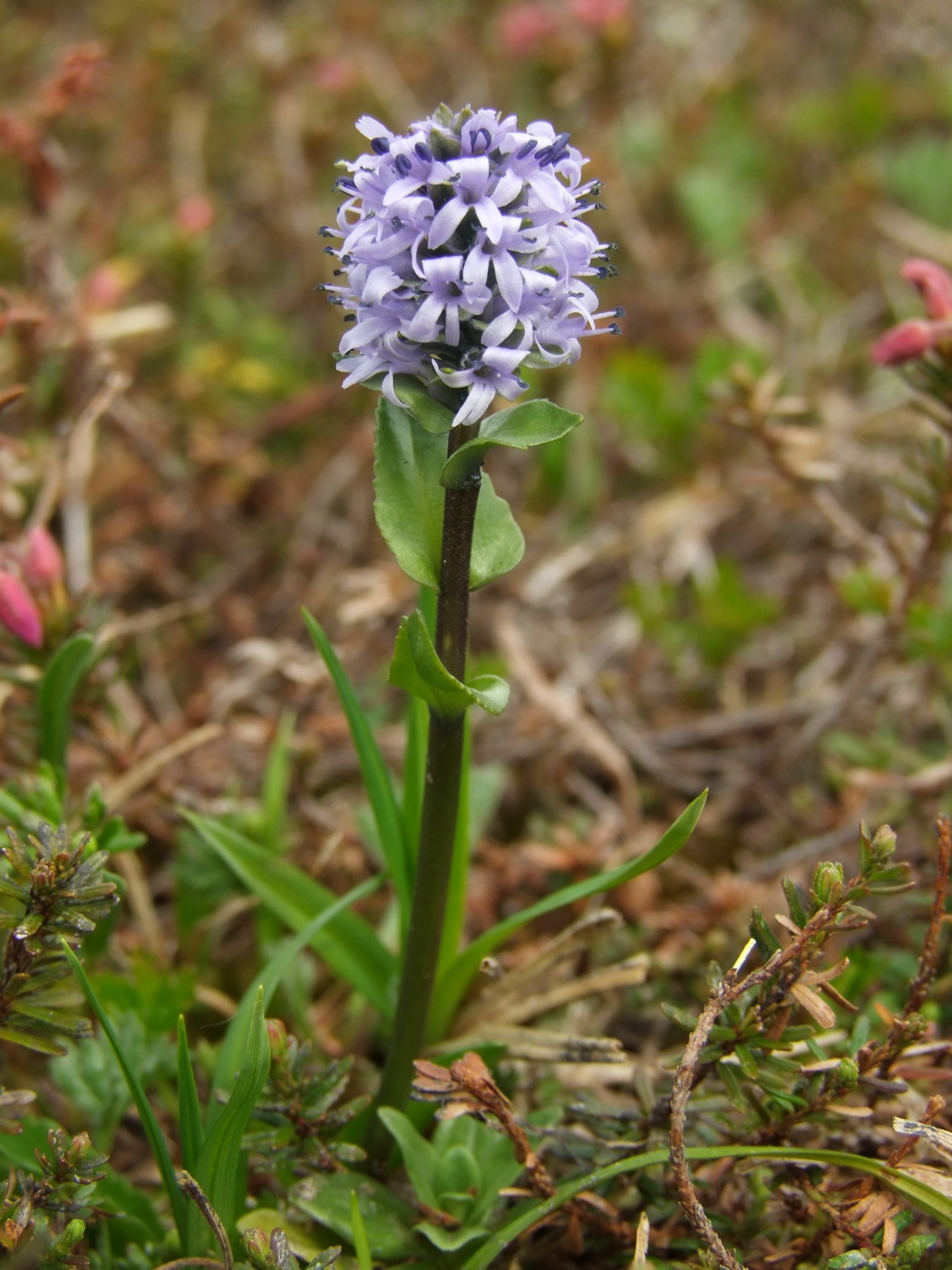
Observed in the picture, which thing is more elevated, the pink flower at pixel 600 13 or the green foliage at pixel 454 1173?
the pink flower at pixel 600 13

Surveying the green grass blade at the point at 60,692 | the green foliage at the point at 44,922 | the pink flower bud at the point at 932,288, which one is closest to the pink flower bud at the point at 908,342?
the pink flower bud at the point at 932,288

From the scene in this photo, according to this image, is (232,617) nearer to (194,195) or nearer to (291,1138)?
(291,1138)

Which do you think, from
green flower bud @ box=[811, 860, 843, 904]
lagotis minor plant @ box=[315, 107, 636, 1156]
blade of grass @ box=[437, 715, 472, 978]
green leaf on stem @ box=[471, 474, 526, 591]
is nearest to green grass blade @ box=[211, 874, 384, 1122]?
blade of grass @ box=[437, 715, 472, 978]

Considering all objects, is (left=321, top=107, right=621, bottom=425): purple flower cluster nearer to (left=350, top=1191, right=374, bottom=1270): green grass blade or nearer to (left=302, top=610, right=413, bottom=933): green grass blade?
(left=302, top=610, right=413, bottom=933): green grass blade

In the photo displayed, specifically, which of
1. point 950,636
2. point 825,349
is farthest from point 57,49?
point 950,636

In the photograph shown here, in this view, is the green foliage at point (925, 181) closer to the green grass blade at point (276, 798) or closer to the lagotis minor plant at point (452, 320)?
the lagotis minor plant at point (452, 320)
